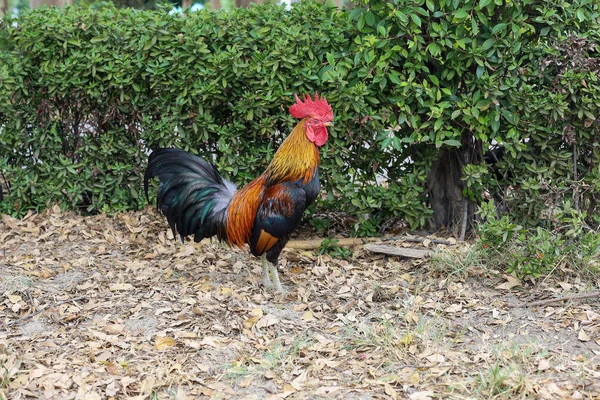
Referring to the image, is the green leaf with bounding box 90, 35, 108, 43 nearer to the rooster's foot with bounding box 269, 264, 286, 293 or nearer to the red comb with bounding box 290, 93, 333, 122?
the red comb with bounding box 290, 93, 333, 122

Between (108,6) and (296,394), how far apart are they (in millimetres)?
4707

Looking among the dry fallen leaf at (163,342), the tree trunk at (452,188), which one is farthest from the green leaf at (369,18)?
the dry fallen leaf at (163,342)

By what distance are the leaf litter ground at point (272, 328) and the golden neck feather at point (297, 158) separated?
0.98m

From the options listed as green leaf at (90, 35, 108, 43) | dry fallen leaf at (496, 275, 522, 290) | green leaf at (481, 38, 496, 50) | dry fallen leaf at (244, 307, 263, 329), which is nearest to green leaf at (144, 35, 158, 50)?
green leaf at (90, 35, 108, 43)

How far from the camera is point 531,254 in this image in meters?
5.54

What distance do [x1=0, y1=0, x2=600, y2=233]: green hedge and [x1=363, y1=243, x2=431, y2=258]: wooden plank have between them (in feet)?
1.11

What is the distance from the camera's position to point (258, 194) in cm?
531

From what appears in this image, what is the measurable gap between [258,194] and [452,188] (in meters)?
2.15

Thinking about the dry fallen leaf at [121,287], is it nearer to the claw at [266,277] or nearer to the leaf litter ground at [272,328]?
the leaf litter ground at [272,328]

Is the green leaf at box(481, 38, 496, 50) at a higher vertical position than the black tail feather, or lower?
higher

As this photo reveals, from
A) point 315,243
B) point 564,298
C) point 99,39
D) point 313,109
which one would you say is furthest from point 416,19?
point 99,39

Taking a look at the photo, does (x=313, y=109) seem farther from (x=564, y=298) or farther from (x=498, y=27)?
(x=564, y=298)

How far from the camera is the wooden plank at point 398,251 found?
19.9ft

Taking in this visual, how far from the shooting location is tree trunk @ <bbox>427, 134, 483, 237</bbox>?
6.45m
